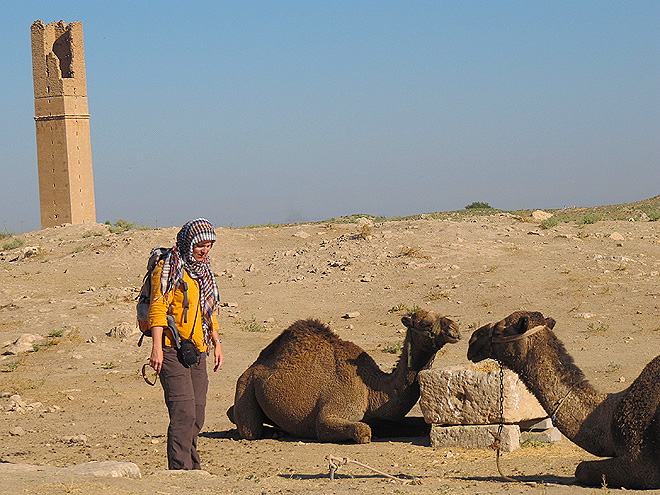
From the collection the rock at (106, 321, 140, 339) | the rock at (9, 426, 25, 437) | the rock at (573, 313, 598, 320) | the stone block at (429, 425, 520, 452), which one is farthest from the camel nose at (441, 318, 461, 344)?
the rock at (106, 321, 140, 339)

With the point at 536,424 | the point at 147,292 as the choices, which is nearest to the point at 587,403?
the point at 536,424

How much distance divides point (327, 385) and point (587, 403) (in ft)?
11.2

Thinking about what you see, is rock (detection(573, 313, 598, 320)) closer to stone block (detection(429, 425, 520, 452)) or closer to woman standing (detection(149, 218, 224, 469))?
stone block (detection(429, 425, 520, 452))

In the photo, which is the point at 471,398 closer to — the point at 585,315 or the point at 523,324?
the point at 523,324

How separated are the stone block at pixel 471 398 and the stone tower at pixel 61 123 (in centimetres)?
3723

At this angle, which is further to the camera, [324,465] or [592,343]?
[592,343]

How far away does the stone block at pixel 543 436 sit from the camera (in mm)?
8062

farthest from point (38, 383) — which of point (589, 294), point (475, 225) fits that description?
point (475, 225)

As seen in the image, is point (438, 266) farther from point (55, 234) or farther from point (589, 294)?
point (55, 234)

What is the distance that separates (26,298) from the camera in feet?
62.8

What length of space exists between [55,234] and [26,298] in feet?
41.7

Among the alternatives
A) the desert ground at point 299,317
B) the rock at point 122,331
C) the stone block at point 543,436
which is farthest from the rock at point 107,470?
the rock at point 122,331

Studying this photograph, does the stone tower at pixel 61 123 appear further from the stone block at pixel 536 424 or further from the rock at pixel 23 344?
the stone block at pixel 536 424

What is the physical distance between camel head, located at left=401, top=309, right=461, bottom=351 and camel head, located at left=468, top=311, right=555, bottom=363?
153 centimetres
